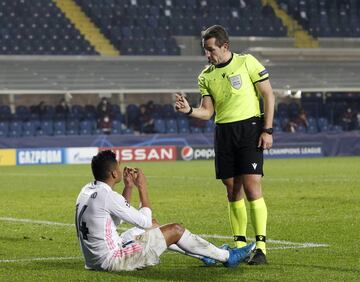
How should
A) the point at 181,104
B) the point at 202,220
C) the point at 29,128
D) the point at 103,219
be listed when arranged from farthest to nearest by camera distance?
1. the point at 29,128
2. the point at 202,220
3. the point at 181,104
4. the point at 103,219

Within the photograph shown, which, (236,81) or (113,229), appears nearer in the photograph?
(113,229)

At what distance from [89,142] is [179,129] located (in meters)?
6.14

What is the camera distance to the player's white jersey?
8703 mm

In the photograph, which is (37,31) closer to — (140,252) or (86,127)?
(86,127)

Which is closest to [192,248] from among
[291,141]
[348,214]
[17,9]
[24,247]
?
[24,247]

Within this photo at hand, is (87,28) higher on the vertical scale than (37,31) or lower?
higher

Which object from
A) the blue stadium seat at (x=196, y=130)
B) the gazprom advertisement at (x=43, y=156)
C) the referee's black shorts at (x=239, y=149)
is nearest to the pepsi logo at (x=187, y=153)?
the blue stadium seat at (x=196, y=130)

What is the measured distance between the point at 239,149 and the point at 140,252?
6.01 feet

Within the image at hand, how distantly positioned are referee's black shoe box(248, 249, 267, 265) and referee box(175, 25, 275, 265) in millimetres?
238

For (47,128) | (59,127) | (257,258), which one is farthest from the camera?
(59,127)

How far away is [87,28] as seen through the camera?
46625mm

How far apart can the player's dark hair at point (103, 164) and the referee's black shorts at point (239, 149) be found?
68.1 inches

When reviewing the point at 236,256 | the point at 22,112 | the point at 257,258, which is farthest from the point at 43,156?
A: the point at 236,256

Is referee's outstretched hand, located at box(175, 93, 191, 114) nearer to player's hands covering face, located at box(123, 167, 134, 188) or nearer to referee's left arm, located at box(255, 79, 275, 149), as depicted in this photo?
referee's left arm, located at box(255, 79, 275, 149)
